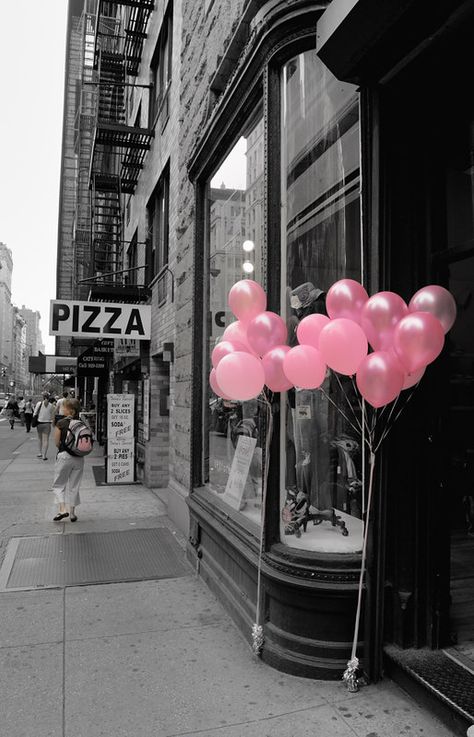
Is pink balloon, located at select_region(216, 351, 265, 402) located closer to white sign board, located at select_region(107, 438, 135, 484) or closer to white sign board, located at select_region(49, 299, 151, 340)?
white sign board, located at select_region(49, 299, 151, 340)

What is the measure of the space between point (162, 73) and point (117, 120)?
3.90 m

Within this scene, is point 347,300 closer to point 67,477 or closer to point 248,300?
point 248,300

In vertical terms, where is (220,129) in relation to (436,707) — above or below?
above

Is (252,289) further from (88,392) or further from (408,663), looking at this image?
(88,392)

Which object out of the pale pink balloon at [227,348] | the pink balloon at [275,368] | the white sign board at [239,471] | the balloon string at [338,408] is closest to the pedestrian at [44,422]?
the white sign board at [239,471]

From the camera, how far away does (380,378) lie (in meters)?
2.96

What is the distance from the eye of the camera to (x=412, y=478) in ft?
11.1

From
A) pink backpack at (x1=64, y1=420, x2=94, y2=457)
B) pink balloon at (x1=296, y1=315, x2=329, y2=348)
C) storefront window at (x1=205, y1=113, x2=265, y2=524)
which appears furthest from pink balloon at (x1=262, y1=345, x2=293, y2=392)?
pink backpack at (x1=64, y1=420, x2=94, y2=457)

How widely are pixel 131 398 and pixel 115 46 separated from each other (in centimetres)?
1180

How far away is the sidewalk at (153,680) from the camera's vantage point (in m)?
2.91

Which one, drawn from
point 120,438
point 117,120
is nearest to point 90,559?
point 120,438

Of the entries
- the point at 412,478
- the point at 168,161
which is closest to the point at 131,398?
the point at 168,161

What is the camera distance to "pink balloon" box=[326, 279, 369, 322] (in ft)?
10.5

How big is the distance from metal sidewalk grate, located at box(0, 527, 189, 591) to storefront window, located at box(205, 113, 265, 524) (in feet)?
3.29
